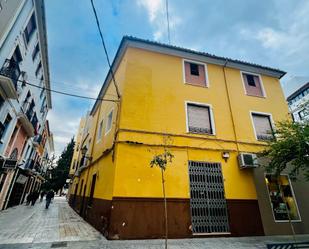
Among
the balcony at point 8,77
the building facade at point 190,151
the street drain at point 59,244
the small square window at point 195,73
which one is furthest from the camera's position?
the small square window at point 195,73

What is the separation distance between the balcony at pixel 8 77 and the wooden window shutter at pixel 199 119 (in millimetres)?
8816

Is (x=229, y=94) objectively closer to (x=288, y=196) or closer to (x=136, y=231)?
(x=288, y=196)

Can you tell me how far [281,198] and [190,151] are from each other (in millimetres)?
4922

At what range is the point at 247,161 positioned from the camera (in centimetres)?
839

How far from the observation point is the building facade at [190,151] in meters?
6.98

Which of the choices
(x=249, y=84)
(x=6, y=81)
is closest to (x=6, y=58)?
(x=6, y=81)

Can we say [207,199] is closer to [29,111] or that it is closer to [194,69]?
[194,69]

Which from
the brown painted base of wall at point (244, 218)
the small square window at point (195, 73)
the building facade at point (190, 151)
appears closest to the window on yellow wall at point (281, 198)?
the building facade at point (190, 151)

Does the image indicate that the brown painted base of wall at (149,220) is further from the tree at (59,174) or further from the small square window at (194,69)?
the tree at (59,174)

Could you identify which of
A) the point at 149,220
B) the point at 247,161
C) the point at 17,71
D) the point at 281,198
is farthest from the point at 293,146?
the point at 17,71

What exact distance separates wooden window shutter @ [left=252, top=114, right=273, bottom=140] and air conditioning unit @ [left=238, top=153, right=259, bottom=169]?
6.58ft

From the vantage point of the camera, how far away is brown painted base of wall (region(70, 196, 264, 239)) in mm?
6422

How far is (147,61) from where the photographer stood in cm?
969

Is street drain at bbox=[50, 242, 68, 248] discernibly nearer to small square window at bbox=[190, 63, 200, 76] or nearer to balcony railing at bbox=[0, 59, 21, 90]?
balcony railing at bbox=[0, 59, 21, 90]
